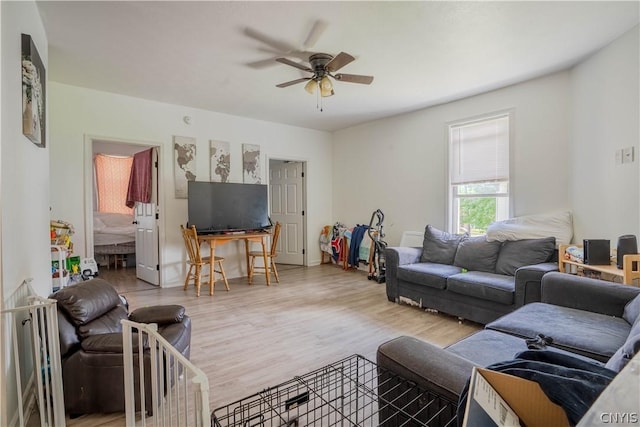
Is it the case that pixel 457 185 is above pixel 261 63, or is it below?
below

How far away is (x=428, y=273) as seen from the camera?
3436 mm

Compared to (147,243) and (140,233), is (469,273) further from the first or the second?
(140,233)

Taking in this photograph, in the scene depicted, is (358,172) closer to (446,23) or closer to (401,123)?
(401,123)

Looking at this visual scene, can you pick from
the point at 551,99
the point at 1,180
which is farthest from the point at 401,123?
the point at 1,180

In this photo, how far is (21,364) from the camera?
1.75 m

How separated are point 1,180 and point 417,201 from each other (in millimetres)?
4536

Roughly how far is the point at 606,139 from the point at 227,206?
4.40 m

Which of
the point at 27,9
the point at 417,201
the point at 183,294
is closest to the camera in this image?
the point at 27,9

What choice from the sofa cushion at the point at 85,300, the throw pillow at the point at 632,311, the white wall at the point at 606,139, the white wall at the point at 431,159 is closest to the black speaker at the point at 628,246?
the white wall at the point at 606,139

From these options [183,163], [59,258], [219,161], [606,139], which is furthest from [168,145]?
[606,139]

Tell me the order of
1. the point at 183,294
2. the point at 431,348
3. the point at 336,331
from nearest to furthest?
the point at 431,348
the point at 336,331
the point at 183,294

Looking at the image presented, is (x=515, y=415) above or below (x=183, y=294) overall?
above

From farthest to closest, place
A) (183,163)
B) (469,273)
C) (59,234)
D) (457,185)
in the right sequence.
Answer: (183,163)
(457,185)
(469,273)
(59,234)

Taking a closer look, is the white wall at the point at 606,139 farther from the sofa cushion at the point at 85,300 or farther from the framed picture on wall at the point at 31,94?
the framed picture on wall at the point at 31,94
